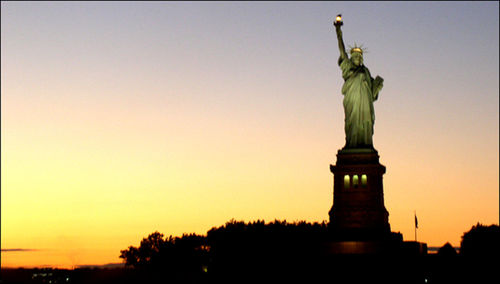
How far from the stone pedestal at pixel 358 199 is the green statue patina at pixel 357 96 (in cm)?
162

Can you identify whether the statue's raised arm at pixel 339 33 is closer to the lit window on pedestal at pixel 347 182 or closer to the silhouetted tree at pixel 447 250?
the lit window on pedestal at pixel 347 182

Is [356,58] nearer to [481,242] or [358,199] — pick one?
[358,199]

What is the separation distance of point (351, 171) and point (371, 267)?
19.4 feet

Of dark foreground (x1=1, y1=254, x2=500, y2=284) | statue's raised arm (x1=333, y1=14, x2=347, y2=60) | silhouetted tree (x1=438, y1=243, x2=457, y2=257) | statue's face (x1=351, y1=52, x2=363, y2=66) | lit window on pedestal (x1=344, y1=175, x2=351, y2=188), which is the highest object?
statue's raised arm (x1=333, y1=14, x2=347, y2=60)

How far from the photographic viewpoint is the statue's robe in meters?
41.4

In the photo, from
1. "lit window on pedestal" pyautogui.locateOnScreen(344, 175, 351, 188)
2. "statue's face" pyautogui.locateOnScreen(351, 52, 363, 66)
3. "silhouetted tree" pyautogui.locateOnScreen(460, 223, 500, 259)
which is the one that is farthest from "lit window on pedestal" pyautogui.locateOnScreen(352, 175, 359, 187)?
"silhouetted tree" pyautogui.locateOnScreen(460, 223, 500, 259)

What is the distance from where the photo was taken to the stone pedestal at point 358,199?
127 feet

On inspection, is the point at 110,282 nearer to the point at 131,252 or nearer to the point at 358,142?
the point at 358,142

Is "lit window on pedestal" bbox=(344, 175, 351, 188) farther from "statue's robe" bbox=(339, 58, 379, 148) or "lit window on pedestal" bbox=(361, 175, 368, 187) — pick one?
"statue's robe" bbox=(339, 58, 379, 148)

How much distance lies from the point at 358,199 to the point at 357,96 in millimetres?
6945

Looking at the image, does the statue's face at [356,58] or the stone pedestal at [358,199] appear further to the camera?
the statue's face at [356,58]

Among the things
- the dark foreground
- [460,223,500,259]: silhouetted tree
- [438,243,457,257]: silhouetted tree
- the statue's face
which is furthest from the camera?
[438,243,457,257]: silhouetted tree

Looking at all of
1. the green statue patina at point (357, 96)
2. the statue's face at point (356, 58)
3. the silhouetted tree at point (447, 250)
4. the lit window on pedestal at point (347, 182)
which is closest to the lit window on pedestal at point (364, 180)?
the lit window on pedestal at point (347, 182)

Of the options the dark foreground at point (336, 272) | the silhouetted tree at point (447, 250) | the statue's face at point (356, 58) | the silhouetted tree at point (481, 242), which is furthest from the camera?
the silhouetted tree at point (447, 250)
